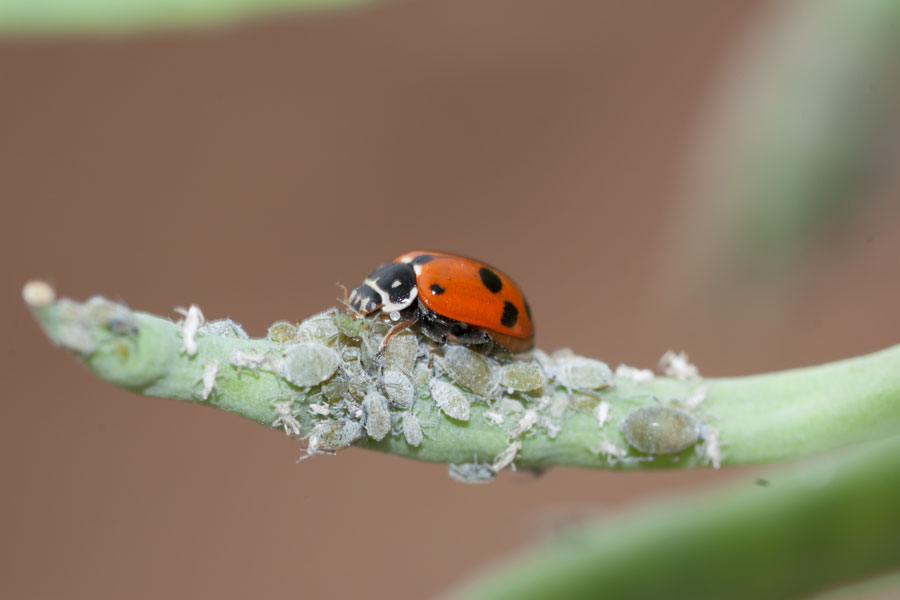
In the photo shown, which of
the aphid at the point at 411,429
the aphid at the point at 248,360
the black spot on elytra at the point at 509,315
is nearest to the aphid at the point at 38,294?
the aphid at the point at 248,360

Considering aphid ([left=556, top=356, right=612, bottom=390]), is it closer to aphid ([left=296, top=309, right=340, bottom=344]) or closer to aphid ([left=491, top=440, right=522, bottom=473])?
aphid ([left=491, top=440, right=522, bottom=473])

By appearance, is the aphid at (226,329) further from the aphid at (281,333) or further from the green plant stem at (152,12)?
the green plant stem at (152,12)

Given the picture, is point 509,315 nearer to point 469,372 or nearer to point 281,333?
point 469,372

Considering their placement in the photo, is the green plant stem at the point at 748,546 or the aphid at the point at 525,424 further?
the green plant stem at the point at 748,546

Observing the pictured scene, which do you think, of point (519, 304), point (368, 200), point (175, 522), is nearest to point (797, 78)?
point (519, 304)

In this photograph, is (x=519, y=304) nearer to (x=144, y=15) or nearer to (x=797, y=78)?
(x=144, y=15)
